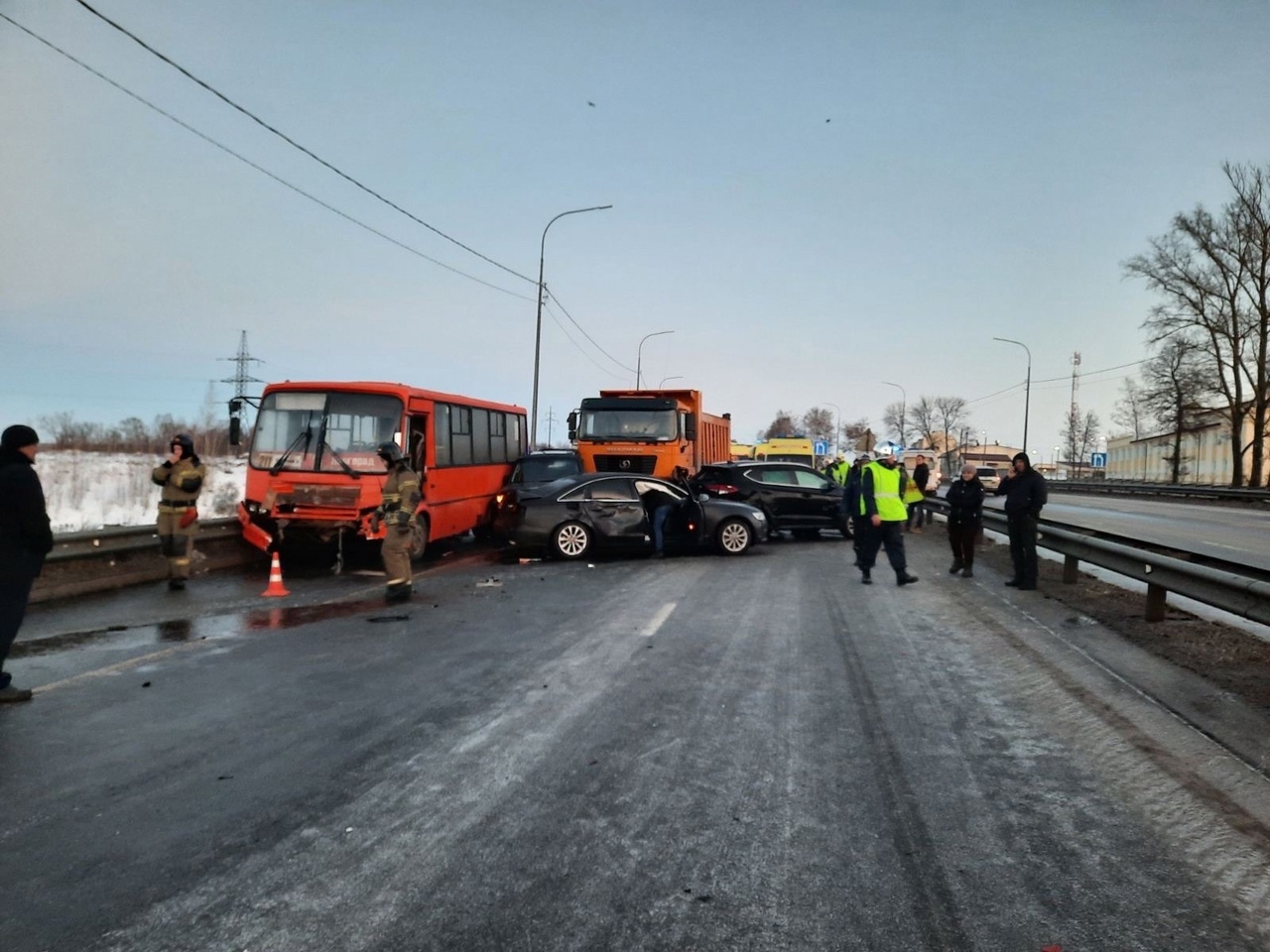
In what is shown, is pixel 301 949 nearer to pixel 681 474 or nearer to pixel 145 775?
pixel 145 775

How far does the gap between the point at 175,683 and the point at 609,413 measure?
15749mm

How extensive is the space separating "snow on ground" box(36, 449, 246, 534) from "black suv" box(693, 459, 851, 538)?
11267 mm

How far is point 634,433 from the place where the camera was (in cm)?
2141

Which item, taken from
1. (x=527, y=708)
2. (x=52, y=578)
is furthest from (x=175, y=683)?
(x=52, y=578)

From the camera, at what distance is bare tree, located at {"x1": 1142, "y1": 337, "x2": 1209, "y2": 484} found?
48.4m

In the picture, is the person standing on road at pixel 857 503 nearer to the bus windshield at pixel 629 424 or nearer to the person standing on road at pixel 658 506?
the person standing on road at pixel 658 506

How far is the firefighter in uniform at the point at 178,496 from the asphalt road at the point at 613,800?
3.20m

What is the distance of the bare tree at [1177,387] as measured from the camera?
159 ft

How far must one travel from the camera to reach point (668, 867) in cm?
354

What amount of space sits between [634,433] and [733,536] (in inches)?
243

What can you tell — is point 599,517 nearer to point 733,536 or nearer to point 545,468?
point 733,536

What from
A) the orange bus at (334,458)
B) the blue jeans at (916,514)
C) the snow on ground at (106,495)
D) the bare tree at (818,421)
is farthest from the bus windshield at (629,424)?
the bare tree at (818,421)

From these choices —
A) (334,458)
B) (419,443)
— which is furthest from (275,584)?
(419,443)

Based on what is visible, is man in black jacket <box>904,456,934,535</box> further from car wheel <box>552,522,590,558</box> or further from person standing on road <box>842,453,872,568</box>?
car wheel <box>552,522,590,558</box>
